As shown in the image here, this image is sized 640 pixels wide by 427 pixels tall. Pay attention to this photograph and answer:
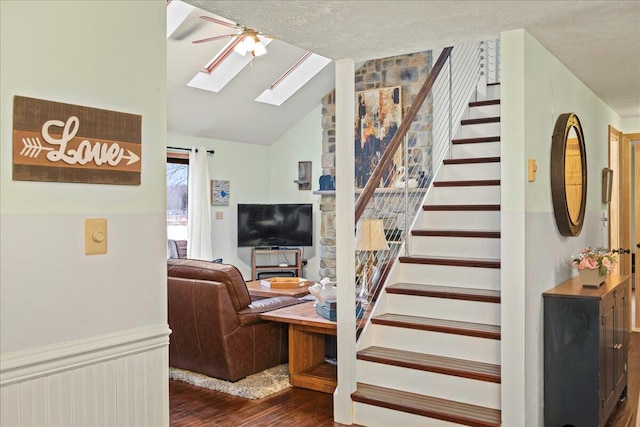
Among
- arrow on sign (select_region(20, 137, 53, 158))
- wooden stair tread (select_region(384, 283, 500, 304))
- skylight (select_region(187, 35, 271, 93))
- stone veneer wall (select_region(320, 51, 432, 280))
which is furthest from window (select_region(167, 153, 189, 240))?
arrow on sign (select_region(20, 137, 53, 158))

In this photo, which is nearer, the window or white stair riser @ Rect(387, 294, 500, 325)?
white stair riser @ Rect(387, 294, 500, 325)

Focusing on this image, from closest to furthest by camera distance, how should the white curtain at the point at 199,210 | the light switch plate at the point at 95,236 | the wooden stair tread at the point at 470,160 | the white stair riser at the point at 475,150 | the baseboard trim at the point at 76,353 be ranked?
1. the baseboard trim at the point at 76,353
2. the light switch plate at the point at 95,236
3. the wooden stair tread at the point at 470,160
4. the white stair riser at the point at 475,150
5. the white curtain at the point at 199,210

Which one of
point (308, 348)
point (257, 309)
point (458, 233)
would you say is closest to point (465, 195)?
point (458, 233)

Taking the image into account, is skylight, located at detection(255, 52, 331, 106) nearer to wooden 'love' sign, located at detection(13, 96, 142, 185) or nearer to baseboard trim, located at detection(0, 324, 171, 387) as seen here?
wooden 'love' sign, located at detection(13, 96, 142, 185)

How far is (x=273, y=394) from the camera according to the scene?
14.2 ft

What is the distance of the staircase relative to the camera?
3.46 metres

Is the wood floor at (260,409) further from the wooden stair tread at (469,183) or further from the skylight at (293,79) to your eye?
the skylight at (293,79)

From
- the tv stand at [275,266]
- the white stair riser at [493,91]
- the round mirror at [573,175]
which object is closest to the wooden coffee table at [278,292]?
the tv stand at [275,266]

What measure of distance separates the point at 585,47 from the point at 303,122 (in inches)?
252

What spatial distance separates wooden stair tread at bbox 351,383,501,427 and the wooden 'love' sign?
2.16m

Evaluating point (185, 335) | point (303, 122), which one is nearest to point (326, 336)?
point (185, 335)

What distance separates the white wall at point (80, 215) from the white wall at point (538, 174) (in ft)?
6.20

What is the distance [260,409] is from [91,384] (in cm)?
213

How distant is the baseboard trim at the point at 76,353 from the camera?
184 cm
